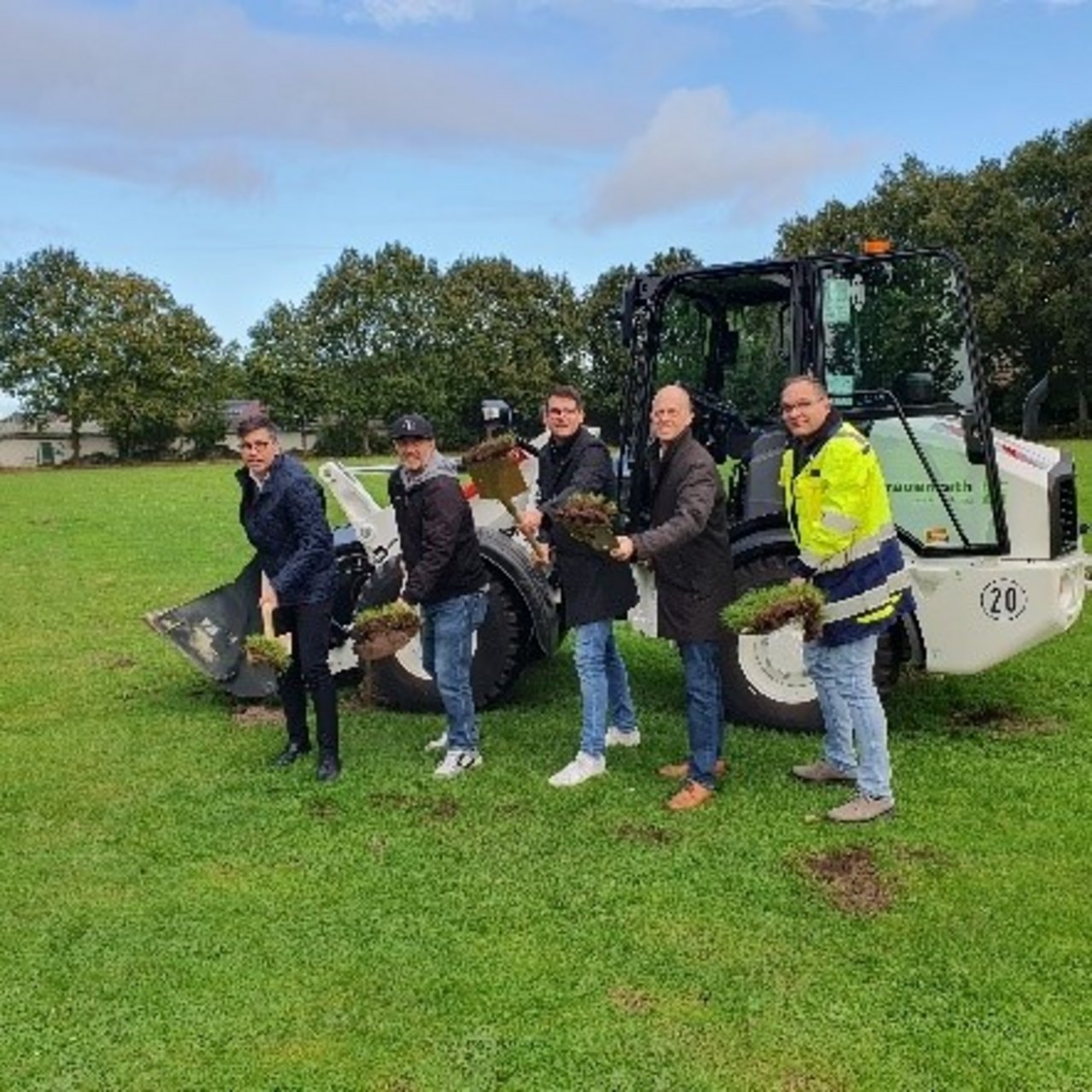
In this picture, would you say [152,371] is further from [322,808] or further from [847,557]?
[847,557]

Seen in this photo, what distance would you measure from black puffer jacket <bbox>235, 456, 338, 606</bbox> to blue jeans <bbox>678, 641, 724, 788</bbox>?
5.85ft

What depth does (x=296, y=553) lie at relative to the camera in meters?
6.23

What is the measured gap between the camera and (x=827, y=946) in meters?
4.39

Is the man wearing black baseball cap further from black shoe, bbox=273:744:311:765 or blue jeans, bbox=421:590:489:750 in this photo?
black shoe, bbox=273:744:311:765

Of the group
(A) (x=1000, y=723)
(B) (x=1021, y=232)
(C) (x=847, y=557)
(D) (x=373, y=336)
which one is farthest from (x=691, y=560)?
(D) (x=373, y=336)

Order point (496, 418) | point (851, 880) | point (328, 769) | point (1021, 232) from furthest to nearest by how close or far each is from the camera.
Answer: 1. point (1021, 232)
2. point (496, 418)
3. point (328, 769)
4. point (851, 880)

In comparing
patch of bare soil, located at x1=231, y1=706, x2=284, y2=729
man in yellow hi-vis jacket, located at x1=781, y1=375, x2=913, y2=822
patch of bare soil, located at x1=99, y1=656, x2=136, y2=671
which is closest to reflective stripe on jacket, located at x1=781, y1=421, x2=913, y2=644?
man in yellow hi-vis jacket, located at x1=781, y1=375, x2=913, y2=822

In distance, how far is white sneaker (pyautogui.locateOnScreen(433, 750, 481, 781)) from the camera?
629 cm

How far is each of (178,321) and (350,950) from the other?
207ft

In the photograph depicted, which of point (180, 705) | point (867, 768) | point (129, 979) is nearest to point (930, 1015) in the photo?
point (867, 768)

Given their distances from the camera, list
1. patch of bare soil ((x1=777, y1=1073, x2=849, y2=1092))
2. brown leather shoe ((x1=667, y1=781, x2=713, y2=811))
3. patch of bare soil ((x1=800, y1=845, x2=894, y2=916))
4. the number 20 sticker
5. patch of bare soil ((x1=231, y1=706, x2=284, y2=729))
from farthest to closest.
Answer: patch of bare soil ((x1=231, y1=706, x2=284, y2=729)) → the number 20 sticker → brown leather shoe ((x1=667, y1=781, x2=713, y2=811)) → patch of bare soil ((x1=800, y1=845, x2=894, y2=916)) → patch of bare soil ((x1=777, y1=1073, x2=849, y2=1092))

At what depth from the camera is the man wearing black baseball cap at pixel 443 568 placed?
19.9 ft

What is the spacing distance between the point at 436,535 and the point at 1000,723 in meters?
3.39

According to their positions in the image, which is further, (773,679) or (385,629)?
(773,679)
